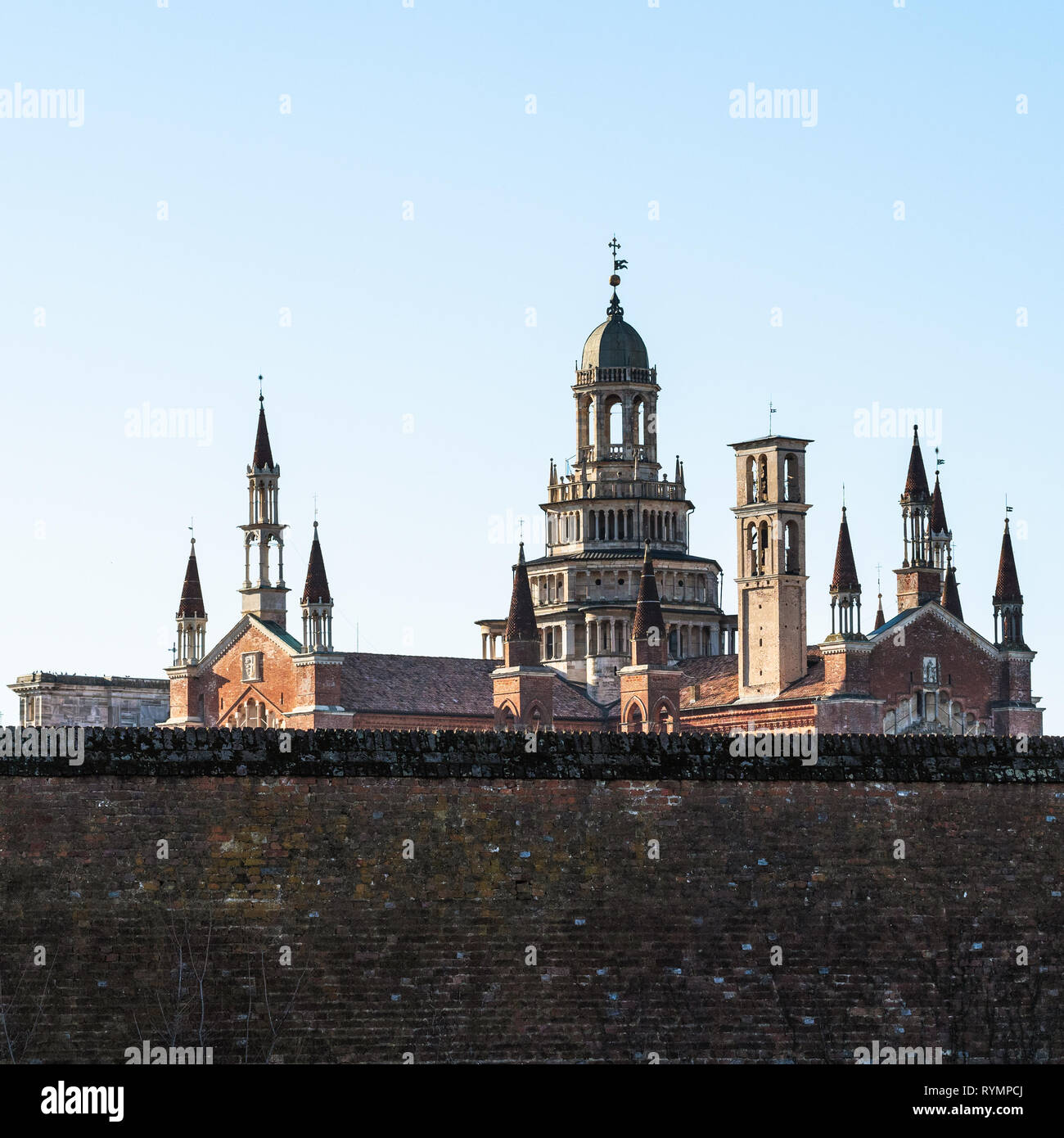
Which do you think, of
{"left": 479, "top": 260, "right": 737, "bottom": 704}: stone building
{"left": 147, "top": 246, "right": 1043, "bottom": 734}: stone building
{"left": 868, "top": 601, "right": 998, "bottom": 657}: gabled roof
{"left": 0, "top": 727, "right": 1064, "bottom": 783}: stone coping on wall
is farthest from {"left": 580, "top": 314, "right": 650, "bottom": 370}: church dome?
{"left": 0, "top": 727, "right": 1064, "bottom": 783}: stone coping on wall

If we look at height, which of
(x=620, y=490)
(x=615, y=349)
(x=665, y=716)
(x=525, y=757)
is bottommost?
(x=525, y=757)

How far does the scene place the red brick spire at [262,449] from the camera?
92.8 metres

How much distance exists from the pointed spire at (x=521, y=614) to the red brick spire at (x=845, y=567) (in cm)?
1136

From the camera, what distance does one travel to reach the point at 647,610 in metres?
89.1

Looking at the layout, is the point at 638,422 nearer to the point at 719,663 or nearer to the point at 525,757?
the point at 719,663

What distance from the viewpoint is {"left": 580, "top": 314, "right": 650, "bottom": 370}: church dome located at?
10338cm

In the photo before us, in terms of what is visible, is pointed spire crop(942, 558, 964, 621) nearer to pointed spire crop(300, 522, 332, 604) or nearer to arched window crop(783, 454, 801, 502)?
arched window crop(783, 454, 801, 502)

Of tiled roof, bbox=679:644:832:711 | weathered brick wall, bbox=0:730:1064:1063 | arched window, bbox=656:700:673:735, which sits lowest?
weathered brick wall, bbox=0:730:1064:1063

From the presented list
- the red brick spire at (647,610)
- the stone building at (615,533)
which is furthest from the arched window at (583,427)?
the red brick spire at (647,610)

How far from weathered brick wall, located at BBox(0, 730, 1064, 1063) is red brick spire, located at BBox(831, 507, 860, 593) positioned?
58.2m

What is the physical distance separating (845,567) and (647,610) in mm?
7755

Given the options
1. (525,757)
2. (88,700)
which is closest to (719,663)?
(88,700)
